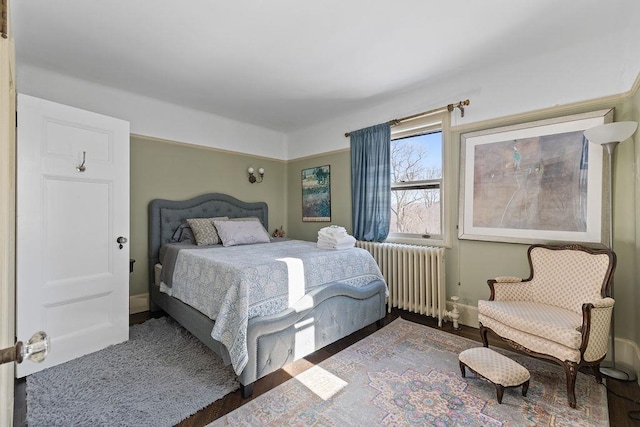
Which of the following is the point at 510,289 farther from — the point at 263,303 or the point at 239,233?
the point at 239,233

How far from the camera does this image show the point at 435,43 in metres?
2.32

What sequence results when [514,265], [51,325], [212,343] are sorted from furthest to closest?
A: [514,265] → [51,325] → [212,343]

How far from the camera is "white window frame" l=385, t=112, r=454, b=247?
9.98ft

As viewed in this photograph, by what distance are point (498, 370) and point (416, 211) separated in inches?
75.7

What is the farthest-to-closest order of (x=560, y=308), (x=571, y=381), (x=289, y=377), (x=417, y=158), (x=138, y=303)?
(x=417, y=158)
(x=138, y=303)
(x=560, y=308)
(x=289, y=377)
(x=571, y=381)

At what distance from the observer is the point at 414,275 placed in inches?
123

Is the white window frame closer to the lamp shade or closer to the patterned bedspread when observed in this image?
the patterned bedspread

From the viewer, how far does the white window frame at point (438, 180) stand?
9.98ft

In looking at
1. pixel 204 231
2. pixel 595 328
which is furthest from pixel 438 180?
pixel 204 231

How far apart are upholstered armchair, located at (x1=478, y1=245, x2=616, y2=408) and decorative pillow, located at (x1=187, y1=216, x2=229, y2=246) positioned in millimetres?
2863

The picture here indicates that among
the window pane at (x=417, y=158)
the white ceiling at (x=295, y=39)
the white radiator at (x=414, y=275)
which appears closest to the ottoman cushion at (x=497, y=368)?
the white radiator at (x=414, y=275)

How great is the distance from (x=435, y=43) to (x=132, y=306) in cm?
408

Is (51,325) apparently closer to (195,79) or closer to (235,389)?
(235,389)

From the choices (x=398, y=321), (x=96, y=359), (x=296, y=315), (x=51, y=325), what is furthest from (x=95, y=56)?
(x=398, y=321)
